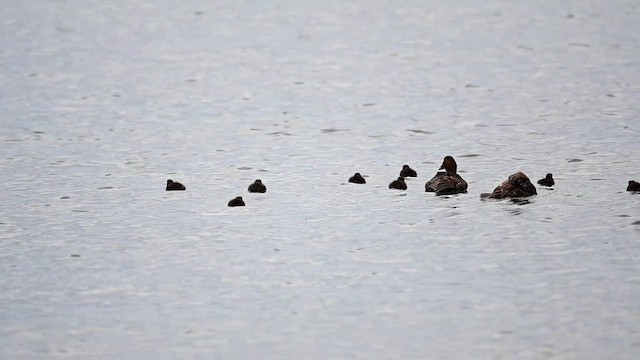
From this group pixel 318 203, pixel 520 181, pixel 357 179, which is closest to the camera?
pixel 520 181

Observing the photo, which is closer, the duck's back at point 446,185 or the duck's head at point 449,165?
the duck's back at point 446,185

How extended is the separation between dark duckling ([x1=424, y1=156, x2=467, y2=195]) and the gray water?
0.28 meters

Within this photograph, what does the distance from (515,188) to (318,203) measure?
11.3 ft

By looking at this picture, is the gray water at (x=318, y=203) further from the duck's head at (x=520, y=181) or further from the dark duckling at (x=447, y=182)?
the duck's head at (x=520, y=181)

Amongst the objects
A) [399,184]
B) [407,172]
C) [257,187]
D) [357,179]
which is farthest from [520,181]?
[257,187]

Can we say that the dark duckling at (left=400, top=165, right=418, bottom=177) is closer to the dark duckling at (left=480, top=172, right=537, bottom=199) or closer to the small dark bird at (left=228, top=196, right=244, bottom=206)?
the dark duckling at (left=480, top=172, right=537, bottom=199)

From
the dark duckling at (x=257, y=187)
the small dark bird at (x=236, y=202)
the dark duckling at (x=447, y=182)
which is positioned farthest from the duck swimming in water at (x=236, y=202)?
the dark duckling at (x=447, y=182)

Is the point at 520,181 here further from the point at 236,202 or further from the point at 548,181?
the point at 236,202

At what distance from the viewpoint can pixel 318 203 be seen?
2359 cm

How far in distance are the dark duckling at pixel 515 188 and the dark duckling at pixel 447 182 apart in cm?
71

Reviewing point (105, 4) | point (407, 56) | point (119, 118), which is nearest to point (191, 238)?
point (119, 118)

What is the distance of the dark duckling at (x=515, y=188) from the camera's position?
23.0m

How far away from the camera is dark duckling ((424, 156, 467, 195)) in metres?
23.7

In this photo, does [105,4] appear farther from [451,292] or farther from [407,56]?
[451,292]
